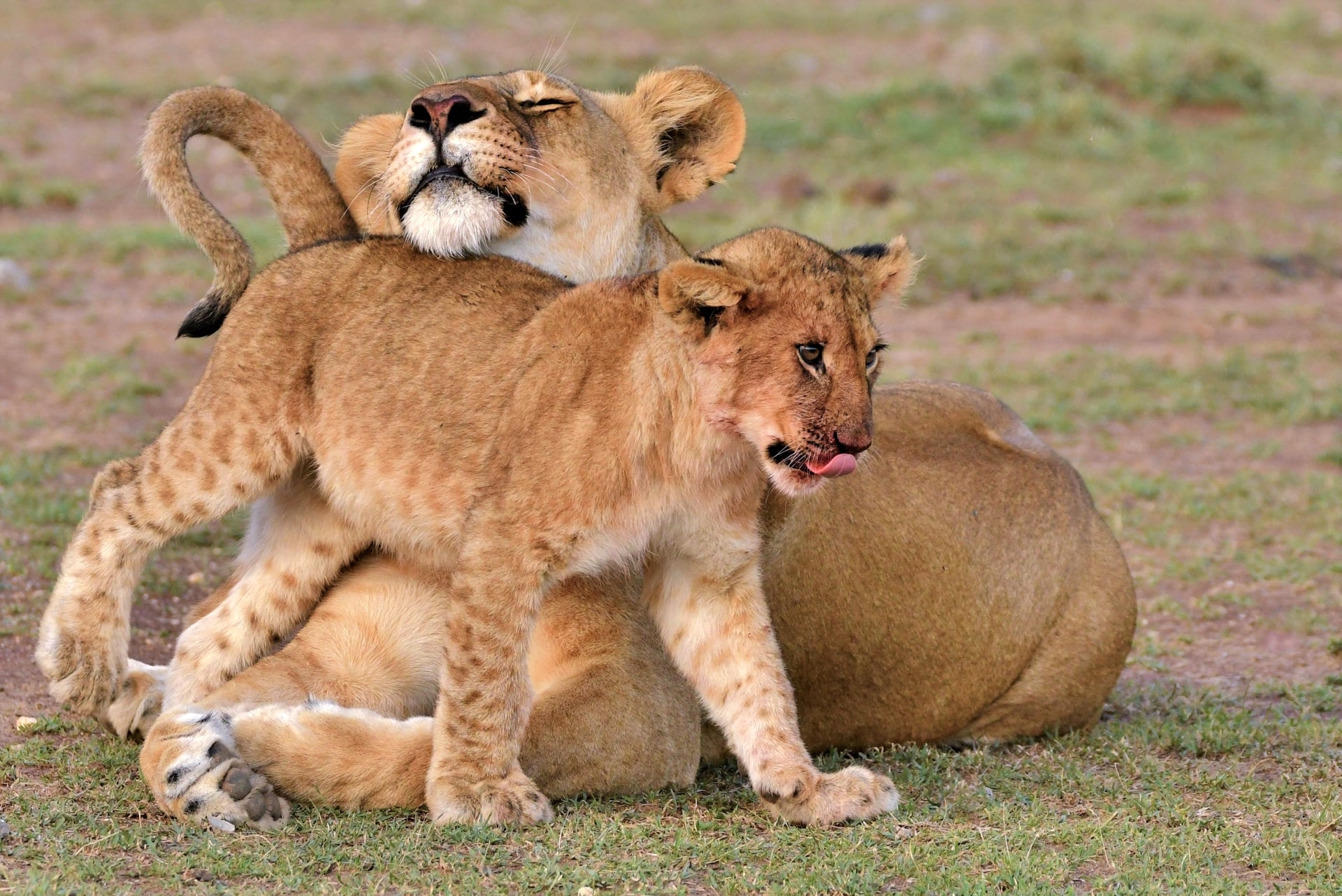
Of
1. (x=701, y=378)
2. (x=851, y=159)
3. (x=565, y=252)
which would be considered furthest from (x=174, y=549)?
(x=851, y=159)

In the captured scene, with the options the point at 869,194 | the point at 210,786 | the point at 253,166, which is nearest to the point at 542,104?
the point at 253,166

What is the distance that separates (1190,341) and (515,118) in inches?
211

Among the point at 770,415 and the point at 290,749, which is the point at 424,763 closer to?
the point at 290,749

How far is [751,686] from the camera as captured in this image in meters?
3.59

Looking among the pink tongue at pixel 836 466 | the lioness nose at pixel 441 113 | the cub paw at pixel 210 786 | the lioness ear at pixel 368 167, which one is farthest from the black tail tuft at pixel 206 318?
the pink tongue at pixel 836 466

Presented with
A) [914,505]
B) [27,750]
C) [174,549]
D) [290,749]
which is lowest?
[174,549]

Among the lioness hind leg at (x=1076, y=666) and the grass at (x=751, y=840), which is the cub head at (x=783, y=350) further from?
the lioness hind leg at (x=1076, y=666)

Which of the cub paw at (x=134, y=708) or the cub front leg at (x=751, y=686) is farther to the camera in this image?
the cub paw at (x=134, y=708)

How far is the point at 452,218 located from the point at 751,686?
1.24 meters

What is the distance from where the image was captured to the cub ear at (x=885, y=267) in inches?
137

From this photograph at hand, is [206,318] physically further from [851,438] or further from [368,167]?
[851,438]

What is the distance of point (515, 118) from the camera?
418cm

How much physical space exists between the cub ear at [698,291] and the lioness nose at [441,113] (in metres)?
0.92

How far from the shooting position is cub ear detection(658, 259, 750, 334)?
3.18 m
